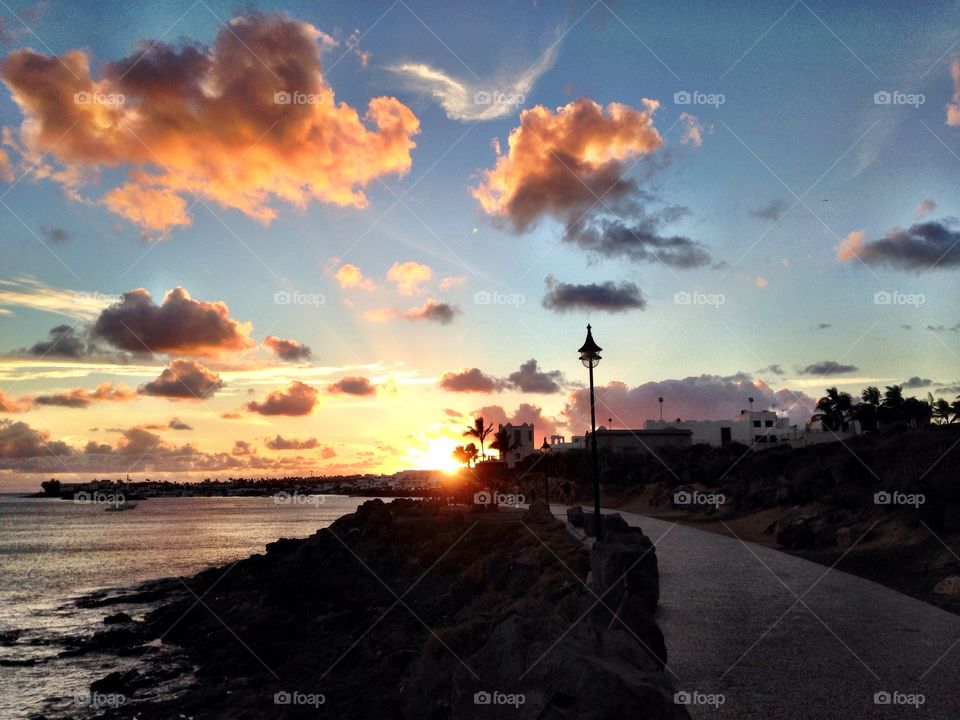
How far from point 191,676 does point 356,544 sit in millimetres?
22801

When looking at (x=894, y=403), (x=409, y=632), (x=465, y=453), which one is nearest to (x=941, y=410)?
(x=894, y=403)

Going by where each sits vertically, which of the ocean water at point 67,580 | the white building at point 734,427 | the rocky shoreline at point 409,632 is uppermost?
the white building at point 734,427

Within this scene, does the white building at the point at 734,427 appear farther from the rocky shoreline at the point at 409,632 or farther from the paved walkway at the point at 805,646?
the paved walkway at the point at 805,646

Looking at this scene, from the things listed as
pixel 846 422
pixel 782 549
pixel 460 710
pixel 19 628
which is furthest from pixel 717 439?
pixel 460 710

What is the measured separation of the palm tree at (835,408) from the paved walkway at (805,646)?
85.0 metres

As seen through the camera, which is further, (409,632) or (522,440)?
(522,440)

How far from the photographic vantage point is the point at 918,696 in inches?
440

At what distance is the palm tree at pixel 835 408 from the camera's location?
3912 inches

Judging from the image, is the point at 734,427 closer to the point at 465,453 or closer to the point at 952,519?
the point at 465,453

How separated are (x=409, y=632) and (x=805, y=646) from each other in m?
13.1

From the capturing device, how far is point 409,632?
75.0ft

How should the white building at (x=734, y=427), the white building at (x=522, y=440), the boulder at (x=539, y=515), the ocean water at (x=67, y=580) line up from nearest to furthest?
the ocean water at (x=67, y=580) < the boulder at (x=539, y=515) < the white building at (x=734, y=427) < the white building at (x=522, y=440)

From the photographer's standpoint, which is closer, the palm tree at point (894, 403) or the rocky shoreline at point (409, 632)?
the rocky shoreline at point (409, 632)

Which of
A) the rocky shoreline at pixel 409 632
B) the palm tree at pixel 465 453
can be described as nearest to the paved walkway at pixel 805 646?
the rocky shoreline at pixel 409 632
